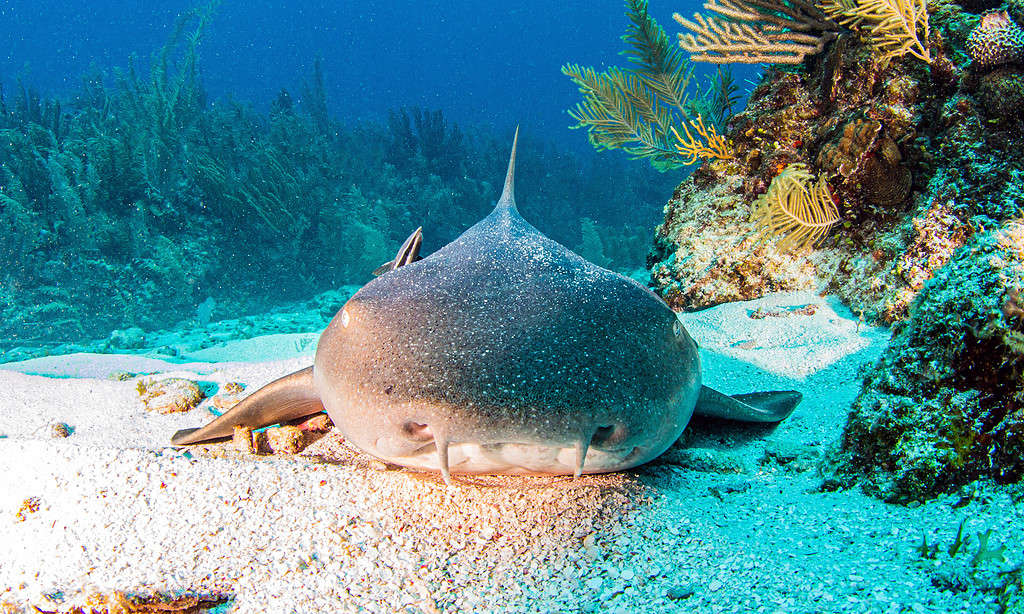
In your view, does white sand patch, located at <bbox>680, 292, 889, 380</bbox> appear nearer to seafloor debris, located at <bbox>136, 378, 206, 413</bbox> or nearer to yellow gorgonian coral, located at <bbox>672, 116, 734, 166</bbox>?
yellow gorgonian coral, located at <bbox>672, 116, 734, 166</bbox>

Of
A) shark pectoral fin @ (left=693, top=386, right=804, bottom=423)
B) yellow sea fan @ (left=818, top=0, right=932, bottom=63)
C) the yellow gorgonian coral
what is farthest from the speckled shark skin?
the yellow gorgonian coral

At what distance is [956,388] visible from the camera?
144cm

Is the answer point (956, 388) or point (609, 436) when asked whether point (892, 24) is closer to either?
point (956, 388)

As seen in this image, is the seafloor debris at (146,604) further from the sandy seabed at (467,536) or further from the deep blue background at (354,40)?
the deep blue background at (354,40)

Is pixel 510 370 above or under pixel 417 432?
above

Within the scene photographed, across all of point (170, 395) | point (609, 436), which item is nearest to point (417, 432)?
point (609, 436)

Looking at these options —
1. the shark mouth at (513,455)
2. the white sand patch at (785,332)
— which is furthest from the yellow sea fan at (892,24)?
the shark mouth at (513,455)

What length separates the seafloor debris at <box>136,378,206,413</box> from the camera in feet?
10.4

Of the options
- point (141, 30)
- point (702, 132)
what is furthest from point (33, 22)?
point (702, 132)

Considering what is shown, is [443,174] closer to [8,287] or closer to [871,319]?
[8,287]

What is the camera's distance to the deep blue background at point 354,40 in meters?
76.1

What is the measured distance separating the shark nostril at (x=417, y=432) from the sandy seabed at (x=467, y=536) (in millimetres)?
355

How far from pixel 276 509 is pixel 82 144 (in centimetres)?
1266

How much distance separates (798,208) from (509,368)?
13.2 ft
